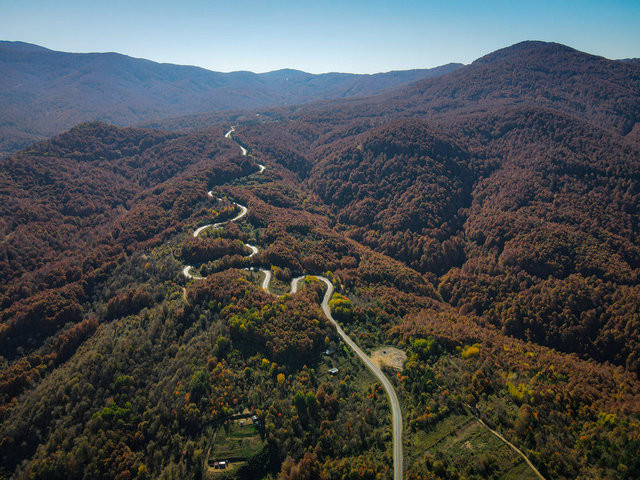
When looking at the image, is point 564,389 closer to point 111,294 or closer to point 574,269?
point 574,269

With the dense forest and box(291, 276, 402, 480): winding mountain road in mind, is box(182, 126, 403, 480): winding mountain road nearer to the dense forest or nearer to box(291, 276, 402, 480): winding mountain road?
box(291, 276, 402, 480): winding mountain road

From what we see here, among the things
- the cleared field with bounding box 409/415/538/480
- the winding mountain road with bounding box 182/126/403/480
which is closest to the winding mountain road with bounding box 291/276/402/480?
the winding mountain road with bounding box 182/126/403/480

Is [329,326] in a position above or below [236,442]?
above

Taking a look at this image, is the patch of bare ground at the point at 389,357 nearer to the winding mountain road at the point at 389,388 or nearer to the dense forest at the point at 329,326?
the winding mountain road at the point at 389,388

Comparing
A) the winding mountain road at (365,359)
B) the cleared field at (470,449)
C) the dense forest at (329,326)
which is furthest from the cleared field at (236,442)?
the cleared field at (470,449)

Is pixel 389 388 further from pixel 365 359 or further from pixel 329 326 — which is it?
pixel 329 326

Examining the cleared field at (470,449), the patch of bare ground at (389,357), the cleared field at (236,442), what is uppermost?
the cleared field at (470,449)

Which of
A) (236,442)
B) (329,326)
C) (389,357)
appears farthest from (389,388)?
(236,442)

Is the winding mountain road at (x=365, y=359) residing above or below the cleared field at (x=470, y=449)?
below

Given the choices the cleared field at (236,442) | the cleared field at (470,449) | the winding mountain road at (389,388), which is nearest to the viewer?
the cleared field at (470,449)
